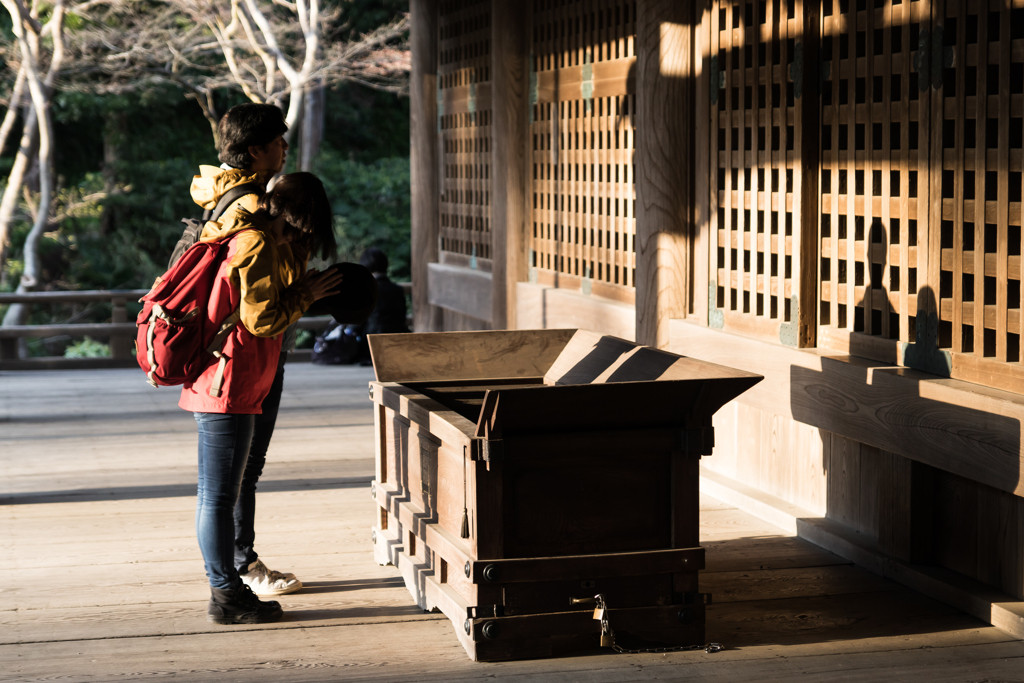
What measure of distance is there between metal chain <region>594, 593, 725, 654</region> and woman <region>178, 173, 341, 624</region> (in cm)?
97

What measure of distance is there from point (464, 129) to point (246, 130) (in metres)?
5.00

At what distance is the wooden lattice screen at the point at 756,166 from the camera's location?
430cm

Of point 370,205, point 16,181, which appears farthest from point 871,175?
point 370,205

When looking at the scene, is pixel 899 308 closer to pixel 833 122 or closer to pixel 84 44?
pixel 833 122

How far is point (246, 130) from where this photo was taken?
3289 mm

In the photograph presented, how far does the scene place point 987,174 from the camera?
3320 millimetres

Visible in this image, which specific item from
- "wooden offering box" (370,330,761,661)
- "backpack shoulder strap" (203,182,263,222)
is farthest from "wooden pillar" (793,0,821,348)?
"backpack shoulder strap" (203,182,263,222)

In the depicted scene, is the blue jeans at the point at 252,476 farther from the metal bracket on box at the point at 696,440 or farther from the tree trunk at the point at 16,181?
the tree trunk at the point at 16,181

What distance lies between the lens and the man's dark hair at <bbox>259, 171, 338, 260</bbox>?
328 centimetres

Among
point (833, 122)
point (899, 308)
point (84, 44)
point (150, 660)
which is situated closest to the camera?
point (150, 660)

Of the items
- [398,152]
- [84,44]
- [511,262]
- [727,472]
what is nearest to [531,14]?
[511,262]

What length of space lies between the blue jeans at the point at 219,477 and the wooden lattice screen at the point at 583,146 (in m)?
2.80

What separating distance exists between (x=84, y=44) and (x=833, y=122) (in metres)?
11.8

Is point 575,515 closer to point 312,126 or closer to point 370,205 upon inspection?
point 370,205
